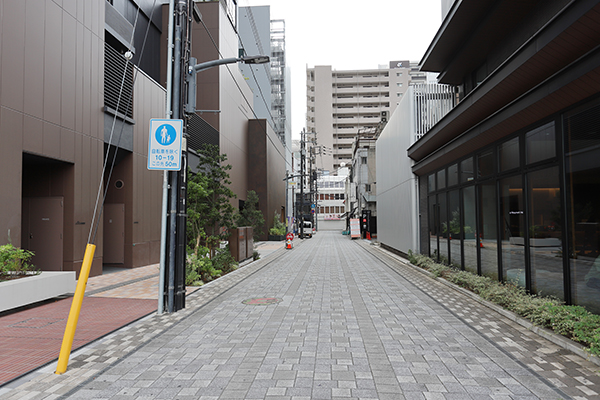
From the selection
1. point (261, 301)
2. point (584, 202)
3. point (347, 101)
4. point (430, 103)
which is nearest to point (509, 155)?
point (584, 202)

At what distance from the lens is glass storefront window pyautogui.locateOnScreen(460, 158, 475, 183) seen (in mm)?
10352

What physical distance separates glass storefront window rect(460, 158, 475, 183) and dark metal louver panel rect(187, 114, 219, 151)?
46.0 ft

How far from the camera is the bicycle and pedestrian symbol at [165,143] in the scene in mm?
7355

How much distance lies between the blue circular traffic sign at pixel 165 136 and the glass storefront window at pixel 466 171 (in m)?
7.43

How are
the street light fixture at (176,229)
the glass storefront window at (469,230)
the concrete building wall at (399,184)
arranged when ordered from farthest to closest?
1. the concrete building wall at (399,184)
2. the glass storefront window at (469,230)
3. the street light fixture at (176,229)

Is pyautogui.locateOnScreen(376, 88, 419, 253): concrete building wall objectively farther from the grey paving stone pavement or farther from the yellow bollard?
the yellow bollard

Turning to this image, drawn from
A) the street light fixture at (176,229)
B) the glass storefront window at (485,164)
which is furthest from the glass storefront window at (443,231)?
the street light fixture at (176,229)

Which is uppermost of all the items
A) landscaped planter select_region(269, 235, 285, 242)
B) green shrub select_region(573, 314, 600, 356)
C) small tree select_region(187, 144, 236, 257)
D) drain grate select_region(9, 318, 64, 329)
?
small tree select_region(187, 144, 236, 257)

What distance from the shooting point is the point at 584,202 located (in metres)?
5.71

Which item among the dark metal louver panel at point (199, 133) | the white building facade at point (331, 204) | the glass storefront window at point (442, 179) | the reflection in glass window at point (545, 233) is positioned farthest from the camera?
the white building facade at point (331, 204)

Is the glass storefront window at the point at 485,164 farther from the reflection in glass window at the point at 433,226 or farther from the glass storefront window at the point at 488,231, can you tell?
the reflection in glass window at the point at 433,226

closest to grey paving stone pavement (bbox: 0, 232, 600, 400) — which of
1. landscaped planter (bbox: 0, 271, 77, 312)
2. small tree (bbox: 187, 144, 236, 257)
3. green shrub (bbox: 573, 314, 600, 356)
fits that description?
green shrub (bbox: 573, 314, 600, 356)

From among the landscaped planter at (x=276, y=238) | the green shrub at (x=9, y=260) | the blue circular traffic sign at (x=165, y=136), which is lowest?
the landscaped planter at (x=276, y=238)

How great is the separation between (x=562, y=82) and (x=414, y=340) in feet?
13.9
